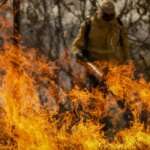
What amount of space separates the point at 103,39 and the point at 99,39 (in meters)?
0.05

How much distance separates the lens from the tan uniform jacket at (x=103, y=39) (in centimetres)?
732

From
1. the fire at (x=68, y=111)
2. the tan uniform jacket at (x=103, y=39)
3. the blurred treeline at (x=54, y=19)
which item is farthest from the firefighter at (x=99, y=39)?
the blurred treeline at (x=54, y=19)

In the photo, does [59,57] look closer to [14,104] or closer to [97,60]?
[14,104]

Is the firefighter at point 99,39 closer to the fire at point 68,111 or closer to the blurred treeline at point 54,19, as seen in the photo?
the fire at point 68,111

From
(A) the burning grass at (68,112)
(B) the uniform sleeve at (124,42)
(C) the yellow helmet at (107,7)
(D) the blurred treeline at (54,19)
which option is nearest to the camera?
(C) the yellow helmet at (107,7)

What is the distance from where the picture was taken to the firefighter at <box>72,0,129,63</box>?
24.0 feet

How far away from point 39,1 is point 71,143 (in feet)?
14.1

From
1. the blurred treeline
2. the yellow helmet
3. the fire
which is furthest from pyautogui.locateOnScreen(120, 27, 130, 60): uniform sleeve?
the blurred treeline

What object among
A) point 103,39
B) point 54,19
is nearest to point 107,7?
point 103,39

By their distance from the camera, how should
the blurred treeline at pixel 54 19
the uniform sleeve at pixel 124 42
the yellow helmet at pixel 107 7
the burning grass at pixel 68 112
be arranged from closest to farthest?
the yellow helmet at pixel 107 7 < the burning grass at pixel 68 112 < the uniform sleeve at pixel 124 42 < the blurred treeline at pixel 54 19

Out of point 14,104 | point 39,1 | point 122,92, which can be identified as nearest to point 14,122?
point 14,104

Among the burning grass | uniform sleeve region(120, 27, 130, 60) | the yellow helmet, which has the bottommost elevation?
the burning grass

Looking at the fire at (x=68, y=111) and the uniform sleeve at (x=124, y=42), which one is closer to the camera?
the fire at (x=68, y=111)

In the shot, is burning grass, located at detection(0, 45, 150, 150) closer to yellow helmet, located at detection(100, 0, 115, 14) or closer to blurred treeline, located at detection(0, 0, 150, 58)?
yellow helmet, located at detection(100, 0, 115, 14)
